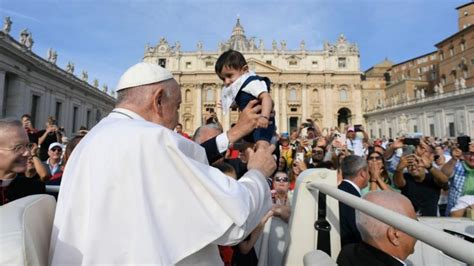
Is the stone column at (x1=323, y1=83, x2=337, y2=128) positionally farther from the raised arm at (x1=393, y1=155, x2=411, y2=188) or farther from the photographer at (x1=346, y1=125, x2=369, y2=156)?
the raised arm at (x1=393, y1=155, x2=411, y2=188)

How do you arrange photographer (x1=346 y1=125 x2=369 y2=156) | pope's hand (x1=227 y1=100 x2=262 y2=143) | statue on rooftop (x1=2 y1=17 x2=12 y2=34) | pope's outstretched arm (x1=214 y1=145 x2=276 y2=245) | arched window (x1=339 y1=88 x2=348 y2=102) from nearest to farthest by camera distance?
pope's outstretched arm (x1=214 y1=145 x2=276 y2=245) < pope's hand (x1=227 y1=100 x2=262 y2=143) < photographer (x1=346 y1=125 x2=369 y2=156) < statue on rooftop (x1=2 y1=17 x2=12 y2=34) < arched window (x1=339 y1=88 x2=348 y2=102)

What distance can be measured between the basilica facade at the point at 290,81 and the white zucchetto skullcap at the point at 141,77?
4758 centimetres

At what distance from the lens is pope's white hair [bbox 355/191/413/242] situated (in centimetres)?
181

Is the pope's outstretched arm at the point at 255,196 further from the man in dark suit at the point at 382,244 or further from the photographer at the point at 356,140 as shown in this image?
the photographer at the point at 356,140

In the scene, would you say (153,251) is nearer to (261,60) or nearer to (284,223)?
(284,223)

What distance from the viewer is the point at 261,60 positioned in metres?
51.0

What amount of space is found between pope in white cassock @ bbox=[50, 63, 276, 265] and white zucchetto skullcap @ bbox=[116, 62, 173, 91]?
1.23ft

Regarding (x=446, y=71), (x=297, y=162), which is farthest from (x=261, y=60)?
(x=297, y=162)

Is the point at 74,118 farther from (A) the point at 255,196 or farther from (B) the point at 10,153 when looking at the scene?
(A) the point at 255,196

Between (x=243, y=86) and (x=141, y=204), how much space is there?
1648 mm

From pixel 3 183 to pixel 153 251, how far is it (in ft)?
6.58

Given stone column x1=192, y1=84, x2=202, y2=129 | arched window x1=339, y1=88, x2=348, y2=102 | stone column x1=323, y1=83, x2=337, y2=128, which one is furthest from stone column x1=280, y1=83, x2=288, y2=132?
stone column x1=192, y1=84, x2=202, y2=129

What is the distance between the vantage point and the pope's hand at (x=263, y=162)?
171 cm

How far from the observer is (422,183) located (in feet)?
15.2
